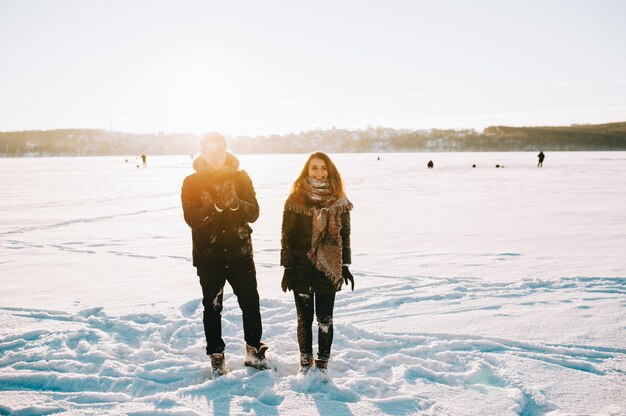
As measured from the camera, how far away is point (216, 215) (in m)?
3.24

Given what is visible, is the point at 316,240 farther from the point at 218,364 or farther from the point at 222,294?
the point at 218,364

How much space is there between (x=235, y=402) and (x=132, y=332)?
167cm

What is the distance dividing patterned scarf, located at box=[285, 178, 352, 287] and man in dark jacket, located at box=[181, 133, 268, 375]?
355 millimetres

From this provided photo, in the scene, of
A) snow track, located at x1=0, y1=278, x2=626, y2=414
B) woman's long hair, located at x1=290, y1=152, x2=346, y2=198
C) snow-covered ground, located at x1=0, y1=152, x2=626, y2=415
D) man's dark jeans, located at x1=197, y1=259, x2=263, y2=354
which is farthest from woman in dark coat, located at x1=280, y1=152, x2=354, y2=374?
snow-covered ground, located at x1=0, y1=152, x2=626, y2=415

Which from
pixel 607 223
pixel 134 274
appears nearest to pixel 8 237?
pixel 134 274

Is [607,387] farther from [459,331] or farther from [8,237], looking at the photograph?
[8,237]

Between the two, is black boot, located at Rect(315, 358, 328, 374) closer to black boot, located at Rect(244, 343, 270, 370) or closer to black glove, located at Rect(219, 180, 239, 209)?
black boot, located at Rect(244, 343, 270, 370)

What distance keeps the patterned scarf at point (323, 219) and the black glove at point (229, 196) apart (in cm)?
37

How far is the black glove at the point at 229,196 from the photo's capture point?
323 centimetres

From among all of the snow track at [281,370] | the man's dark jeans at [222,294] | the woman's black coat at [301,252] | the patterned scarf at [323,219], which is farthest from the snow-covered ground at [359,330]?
the patterned scarf at [323,219]

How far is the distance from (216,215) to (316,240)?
72cm

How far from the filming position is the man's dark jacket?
323cm

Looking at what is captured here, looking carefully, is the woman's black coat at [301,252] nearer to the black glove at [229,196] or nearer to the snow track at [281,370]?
the black glove at [229,196]

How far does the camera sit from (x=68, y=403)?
10.2 feet
